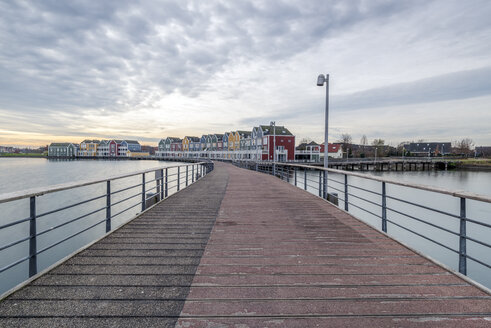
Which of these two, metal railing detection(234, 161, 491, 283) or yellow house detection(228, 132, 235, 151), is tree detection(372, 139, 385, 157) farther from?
metal railing detection(234, 161, 491, 283)

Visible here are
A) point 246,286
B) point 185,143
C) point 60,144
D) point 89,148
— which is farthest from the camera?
point 60,144

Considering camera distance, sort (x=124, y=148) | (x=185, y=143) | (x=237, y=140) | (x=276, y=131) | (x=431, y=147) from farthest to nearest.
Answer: (x=124, y=148), (x=431, y=147), (x=185, y=143), (x=237, y=140), (x=276, y=131)

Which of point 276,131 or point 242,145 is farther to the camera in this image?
point 242,145

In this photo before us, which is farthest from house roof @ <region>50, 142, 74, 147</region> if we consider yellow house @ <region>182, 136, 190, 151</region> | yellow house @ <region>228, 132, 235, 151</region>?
yellow house @ <region>228, 132, 235, 151</region>

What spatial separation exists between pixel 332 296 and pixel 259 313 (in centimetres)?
84

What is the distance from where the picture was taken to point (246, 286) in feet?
10.1

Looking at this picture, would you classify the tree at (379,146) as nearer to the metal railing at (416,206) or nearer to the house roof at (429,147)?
the house roof at (429,147)

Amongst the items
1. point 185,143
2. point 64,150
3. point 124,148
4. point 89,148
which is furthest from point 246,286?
point 64,150

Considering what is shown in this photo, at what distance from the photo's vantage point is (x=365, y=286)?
3.10 metres

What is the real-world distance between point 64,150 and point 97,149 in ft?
57.0

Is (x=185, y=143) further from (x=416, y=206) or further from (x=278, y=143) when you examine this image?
(x=416, y=206)

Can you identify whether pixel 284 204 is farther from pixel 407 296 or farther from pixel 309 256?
pixel 407 296

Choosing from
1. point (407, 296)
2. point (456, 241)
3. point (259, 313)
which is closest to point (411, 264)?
point (407, 296)

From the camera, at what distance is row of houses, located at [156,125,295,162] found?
57.7 m
